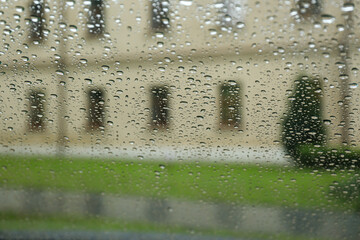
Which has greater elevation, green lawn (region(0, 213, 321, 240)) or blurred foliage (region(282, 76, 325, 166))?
blurred foliage (region(282, 76, 325, 166))

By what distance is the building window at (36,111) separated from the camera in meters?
1.76

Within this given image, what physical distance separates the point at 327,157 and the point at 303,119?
21 centimetres

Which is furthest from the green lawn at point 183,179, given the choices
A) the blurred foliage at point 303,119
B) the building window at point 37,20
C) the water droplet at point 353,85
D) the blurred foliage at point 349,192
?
the building window at point 37,20

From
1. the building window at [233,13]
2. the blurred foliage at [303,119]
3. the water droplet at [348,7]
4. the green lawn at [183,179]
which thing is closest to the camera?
the water droplet at [348,7]

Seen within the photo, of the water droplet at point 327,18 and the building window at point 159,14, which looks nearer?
the water droplet at point 327,18

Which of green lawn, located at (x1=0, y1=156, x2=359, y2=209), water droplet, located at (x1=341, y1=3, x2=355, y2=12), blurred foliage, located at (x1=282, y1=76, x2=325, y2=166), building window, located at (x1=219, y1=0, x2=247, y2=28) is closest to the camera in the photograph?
water droplet, located at (x1=341, y1=3, x2=355, y2=12)

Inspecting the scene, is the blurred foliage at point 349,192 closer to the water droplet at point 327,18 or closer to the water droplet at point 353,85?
the water droplet at point 353,85

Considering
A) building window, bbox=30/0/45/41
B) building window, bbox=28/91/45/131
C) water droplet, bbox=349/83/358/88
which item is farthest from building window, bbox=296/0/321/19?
building window, bbox=28/91/45/131

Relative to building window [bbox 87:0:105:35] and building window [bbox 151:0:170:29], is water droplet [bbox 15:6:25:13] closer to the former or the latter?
building window [bbox 87:0:105:35]

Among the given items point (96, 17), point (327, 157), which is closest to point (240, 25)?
point (96, 17)

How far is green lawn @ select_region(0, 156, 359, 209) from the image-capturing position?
175 cm

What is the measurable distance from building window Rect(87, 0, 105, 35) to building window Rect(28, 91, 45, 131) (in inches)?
15.7

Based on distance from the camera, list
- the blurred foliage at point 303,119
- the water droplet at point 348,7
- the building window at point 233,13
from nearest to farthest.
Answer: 1. the water droplet at point 348,7
2. the building window at point 233,13
3. the blurred foliage at point 303,119

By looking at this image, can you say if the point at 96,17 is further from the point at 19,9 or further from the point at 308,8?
the point at 308,8
